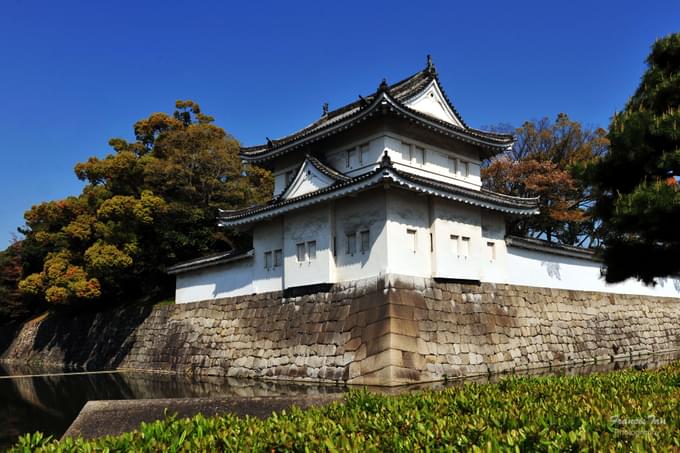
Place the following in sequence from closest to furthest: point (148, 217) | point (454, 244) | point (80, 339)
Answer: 1. point (454, 244)
2. point (148, 217)
3. point (80, 339)

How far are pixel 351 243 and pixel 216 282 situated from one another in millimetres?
7535

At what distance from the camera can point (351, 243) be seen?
53.8 ft

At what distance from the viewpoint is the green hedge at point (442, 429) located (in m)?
3.72

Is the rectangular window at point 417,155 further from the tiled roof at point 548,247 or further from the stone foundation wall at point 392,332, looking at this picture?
the stone foundation wall at point 392,332

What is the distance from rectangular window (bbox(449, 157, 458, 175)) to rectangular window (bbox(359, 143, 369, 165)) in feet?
10.4

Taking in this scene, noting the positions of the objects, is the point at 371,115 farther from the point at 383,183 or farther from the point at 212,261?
the point at 212,261

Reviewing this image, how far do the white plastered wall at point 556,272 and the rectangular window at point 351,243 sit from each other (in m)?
5.62

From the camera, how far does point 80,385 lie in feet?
59.5

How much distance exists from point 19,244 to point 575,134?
35.9 m

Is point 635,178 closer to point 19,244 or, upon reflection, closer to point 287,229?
point 287,229

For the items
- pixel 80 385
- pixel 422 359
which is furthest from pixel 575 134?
pixel 80 385

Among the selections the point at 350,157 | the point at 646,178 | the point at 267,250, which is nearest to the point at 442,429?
the point at 646,178

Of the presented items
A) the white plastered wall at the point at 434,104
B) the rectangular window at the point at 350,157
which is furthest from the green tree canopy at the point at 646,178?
the rectangular window at the point at 350,157

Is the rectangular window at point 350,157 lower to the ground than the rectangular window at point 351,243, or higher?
higher
